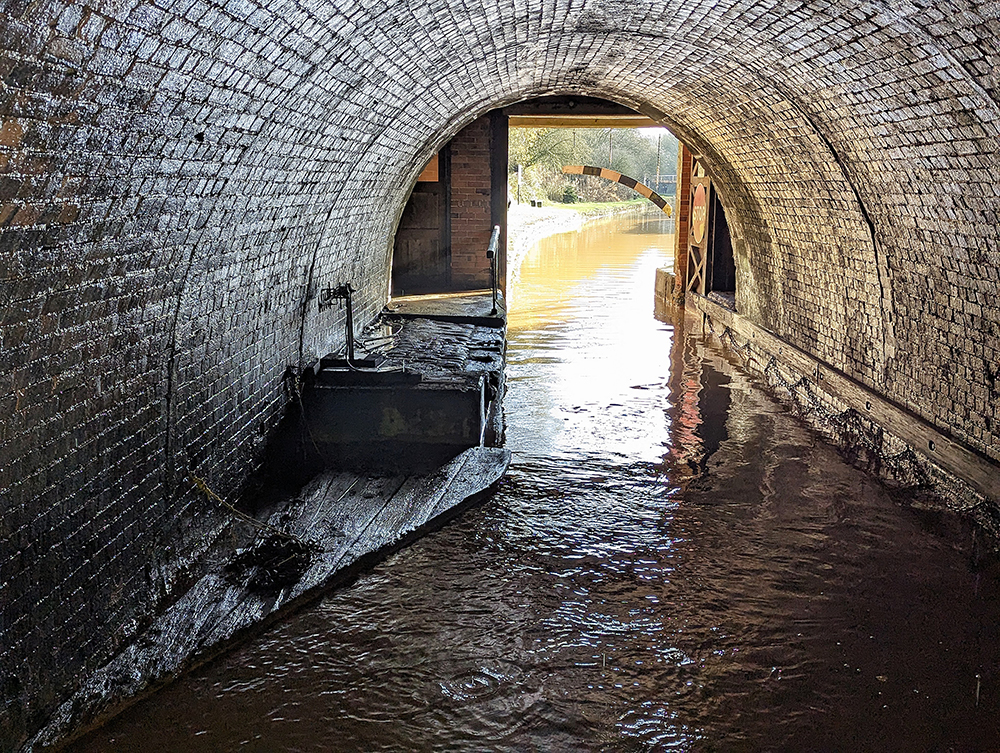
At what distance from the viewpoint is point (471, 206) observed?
12672 millimetres

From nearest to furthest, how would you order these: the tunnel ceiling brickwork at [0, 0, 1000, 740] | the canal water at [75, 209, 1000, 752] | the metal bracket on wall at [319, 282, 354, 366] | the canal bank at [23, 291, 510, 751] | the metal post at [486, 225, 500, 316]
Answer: the tunnel ceiling brickwork at [0, 0, 1000, 740], the canal water at [75, 209, 1000, 752], the canal bank at [23, 291, 510, 751], the metal bracket on wall at [319, 282, 354, 366], the metal post at [486, 225, 500, 316]

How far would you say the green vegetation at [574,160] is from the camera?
4394 centimetres

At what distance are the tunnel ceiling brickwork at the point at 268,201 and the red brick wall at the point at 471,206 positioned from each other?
3.46 meters

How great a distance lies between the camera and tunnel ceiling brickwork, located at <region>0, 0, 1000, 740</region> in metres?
3.21

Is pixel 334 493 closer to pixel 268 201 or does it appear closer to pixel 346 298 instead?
pixel 268 201

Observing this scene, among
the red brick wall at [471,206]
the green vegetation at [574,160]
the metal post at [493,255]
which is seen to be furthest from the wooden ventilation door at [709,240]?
the green vegetation at [574,160]

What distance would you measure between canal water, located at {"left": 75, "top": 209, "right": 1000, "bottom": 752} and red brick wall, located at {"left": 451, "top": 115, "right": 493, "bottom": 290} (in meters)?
5.35

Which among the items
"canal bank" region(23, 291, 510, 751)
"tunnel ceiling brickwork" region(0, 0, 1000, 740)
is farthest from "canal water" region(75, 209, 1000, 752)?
"tunnel ceiling brickwork" region(0, 0, 1000, 740)

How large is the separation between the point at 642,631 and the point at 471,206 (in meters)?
8.75

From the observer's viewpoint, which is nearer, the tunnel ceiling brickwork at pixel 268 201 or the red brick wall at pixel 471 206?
the tunnel ceiling brickwork at pixel 268 201

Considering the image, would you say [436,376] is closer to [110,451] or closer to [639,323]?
[110,451]

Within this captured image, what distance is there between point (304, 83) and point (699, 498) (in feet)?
12.7

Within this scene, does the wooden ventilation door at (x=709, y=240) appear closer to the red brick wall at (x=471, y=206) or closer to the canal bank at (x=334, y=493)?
the red brick wall at (x=471, y=206)

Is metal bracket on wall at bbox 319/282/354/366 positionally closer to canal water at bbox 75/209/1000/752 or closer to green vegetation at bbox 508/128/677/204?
canal water at bbox 75/209/1000/752
